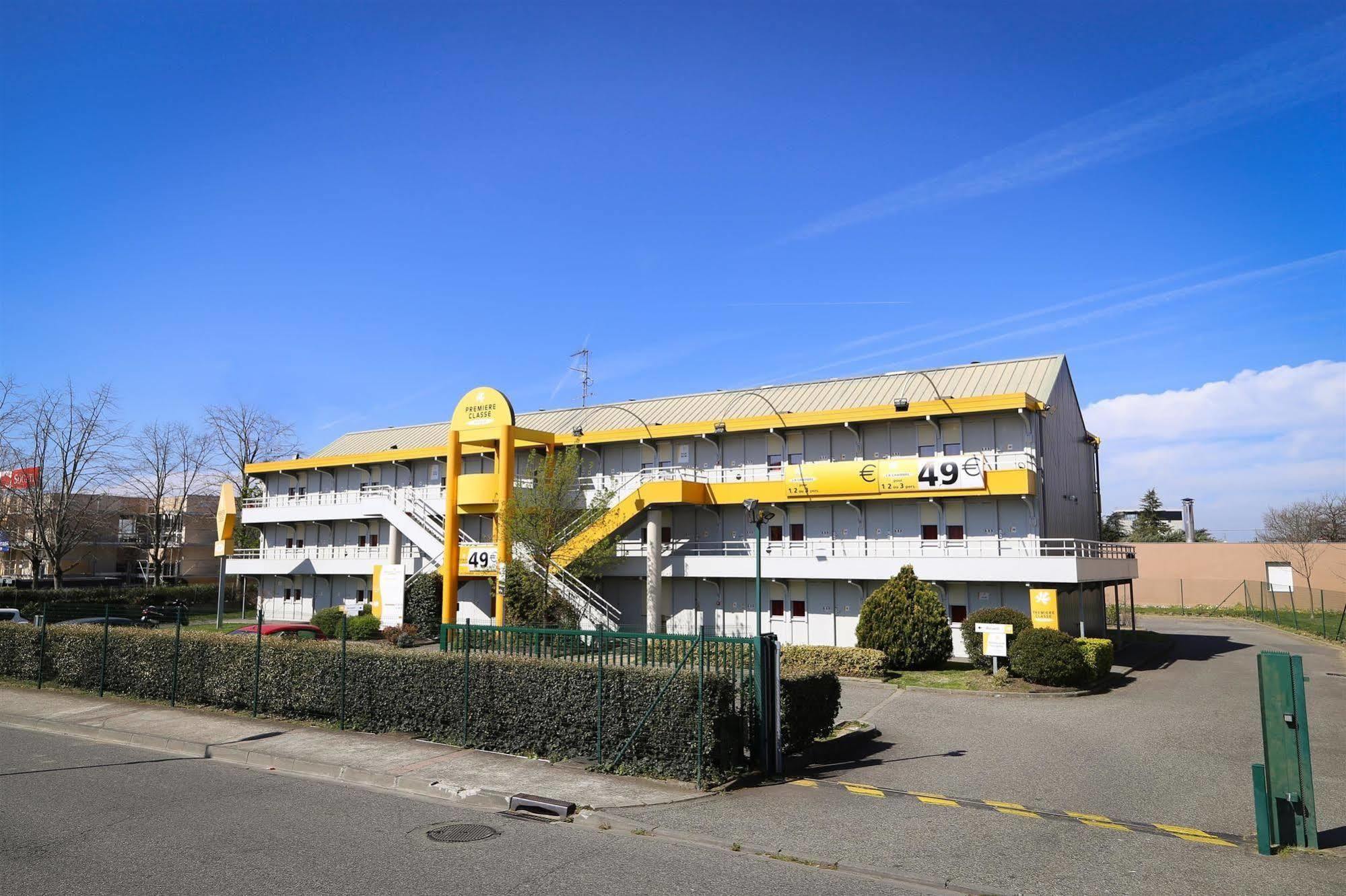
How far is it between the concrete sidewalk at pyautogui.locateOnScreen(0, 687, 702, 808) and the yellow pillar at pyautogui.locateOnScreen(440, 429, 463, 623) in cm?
1648

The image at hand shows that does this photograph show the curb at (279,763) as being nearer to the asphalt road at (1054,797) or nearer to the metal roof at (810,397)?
the asphalt road at (1054,797)

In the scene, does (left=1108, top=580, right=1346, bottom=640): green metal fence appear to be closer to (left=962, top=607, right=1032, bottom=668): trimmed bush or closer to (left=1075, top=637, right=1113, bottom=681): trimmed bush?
(left=962, top=607, right=1032, bottom=668): trimmed bush

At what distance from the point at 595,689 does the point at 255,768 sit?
544cm

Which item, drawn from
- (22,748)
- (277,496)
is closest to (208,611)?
(277,496)

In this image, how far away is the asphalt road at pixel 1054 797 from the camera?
903cm

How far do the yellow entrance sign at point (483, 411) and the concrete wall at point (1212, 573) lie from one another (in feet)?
154

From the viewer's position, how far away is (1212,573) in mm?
64312

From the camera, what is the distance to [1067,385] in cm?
3653

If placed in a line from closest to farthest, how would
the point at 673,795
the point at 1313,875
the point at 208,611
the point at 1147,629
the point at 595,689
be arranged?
the point at 1313,875
the point at 673,795
the point at 595,689
the point at 1147,629
the point at 208,611

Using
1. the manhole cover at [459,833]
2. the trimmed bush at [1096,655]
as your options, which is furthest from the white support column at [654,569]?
the manhole cover at [459,833]

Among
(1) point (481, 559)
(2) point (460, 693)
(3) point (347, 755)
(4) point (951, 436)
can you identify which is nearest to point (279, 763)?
(3) point (347, 755)

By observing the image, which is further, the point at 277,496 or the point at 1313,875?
the point at 277,496

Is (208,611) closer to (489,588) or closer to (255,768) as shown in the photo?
(489,588)

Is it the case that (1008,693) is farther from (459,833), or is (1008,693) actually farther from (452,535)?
(452,535)
